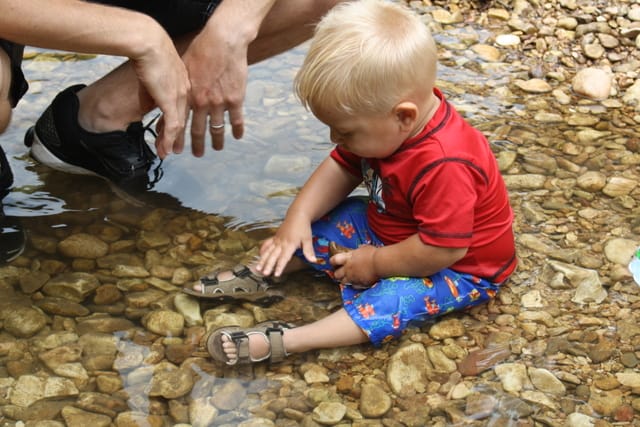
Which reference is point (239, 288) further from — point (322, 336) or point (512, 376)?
point (512, 376)

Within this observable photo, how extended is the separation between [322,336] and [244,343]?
0.66 feet

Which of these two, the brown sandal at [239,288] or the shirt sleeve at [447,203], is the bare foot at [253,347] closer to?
the brown sandal at [239,288]

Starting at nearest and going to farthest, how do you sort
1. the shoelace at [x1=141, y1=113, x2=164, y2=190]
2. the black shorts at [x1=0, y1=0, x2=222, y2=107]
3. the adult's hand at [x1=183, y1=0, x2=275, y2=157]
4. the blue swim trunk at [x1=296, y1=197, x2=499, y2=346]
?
the blue swim trunk at [x1=296, y1=197, x2=499, y2=346], the adult's hand at [x1=183, y1=0, x2=275, y2=157], the black shorts at [x1=0, y1=0, x2=222, y2=107], the shoelace at [x1=141, y1=113, x2=164, y2=190]

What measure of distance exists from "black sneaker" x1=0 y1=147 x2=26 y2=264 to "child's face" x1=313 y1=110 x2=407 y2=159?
1056mm

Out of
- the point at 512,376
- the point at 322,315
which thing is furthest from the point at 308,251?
the point at 512,376

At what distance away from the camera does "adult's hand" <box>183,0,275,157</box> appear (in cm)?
230

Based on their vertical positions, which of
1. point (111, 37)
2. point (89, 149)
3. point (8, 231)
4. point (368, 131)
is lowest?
point (8, 231)

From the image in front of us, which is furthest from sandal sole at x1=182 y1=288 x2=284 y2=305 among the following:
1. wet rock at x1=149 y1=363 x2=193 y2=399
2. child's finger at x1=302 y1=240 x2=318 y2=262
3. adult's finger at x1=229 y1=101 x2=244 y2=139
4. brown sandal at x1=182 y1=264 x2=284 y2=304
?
adult's finger at x1=229 y1=101 x2=244 y2=139

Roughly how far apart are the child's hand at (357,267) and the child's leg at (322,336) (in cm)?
14

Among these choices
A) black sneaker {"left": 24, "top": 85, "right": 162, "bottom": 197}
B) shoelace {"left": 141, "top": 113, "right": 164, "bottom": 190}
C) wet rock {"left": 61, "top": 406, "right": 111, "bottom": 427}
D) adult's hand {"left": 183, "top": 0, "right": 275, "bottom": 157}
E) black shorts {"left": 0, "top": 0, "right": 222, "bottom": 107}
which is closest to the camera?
wet rock {"left": 61, "top": 406, "right": 111, "bottom": 427}

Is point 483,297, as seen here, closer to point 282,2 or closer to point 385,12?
point 385,12

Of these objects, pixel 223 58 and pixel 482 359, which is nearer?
pixel 482 359

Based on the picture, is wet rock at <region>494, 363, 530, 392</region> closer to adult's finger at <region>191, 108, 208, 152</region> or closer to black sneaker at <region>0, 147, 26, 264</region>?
adult's finger at <region>191, 108, 208, 152</region>

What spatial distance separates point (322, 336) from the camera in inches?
84.7
